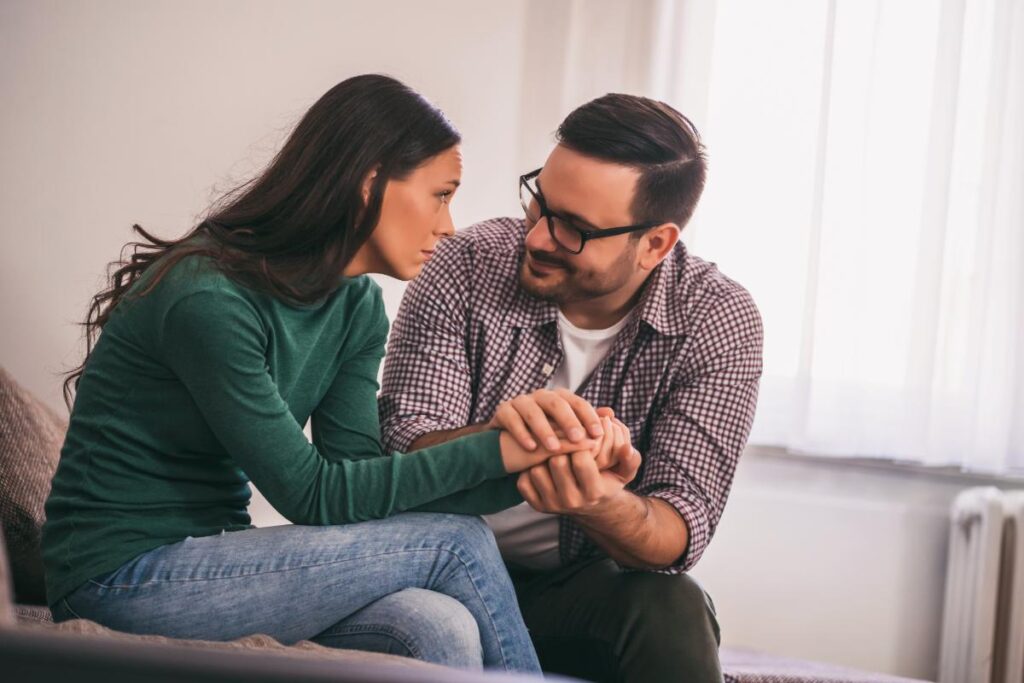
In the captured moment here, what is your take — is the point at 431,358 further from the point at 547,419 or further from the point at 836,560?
the point at 836,560

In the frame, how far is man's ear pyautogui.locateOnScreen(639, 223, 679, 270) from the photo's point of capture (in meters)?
1.81

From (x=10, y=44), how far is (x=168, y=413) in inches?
69.3

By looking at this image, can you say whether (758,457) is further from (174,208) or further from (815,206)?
(174,208)

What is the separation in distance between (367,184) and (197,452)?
0.41 metres

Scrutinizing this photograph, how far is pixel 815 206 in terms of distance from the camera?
8.27ft

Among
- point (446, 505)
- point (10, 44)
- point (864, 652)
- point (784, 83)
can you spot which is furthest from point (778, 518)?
point (10, 44)

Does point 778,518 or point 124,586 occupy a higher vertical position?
point 124,586

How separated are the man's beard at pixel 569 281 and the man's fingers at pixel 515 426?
46cm

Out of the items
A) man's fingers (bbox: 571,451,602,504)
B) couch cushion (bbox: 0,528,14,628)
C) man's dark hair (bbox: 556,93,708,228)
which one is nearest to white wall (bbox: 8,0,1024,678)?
man's dark hair (bbox: 556,93,708,228)

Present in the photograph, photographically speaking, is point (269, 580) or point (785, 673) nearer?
point (269, 580)

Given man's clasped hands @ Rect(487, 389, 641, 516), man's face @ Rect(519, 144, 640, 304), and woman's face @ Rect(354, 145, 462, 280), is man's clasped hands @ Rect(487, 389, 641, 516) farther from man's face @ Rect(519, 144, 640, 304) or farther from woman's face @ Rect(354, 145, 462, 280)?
man's face @ Rect(519, 144, 640, 304)

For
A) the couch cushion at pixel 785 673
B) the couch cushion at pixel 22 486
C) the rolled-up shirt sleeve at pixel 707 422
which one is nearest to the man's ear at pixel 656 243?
the rolled-up shirt sleeve at pixel 707 422

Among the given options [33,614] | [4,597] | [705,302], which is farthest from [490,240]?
[4,597]

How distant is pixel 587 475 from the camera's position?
1.34m
